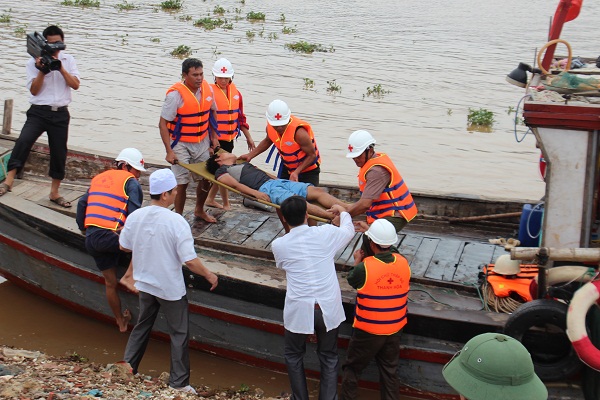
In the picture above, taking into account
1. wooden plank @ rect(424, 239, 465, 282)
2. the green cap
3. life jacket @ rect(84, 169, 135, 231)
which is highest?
the green cap

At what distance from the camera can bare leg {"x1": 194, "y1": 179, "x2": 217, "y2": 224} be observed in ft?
24.1

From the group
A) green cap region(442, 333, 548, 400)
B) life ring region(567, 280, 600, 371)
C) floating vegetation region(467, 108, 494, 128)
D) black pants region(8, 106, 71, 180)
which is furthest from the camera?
floating vegetation region(467, 108, 494, 128)

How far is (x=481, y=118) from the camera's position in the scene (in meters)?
15.4

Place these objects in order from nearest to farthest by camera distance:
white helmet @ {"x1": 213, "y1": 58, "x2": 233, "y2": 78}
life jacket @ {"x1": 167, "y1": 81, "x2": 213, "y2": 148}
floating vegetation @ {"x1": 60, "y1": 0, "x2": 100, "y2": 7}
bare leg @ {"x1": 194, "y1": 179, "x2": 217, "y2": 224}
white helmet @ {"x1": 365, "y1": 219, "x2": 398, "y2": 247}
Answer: white helmet @ {"x1": 365, "y1": 219, "x2": 398, "y2": 247}
life jacket @ {"x1": 167, "y1": 81, "x2": 213, "y2": 148}
bare leg @ {"x1": 194, "y1": 179, "x2": 217, "y2": 224}
white helmet @ {"x1": 213, "y1": 58, "x2": 233, "y2": 78}
floating vegetation @ {"x1": 60, "y1": 0, "x2": 100, "y2": 7}

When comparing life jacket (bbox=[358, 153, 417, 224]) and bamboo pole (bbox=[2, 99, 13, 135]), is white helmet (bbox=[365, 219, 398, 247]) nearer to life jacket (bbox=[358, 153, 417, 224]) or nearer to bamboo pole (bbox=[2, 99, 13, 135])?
life jacket (bbox=[358, 153, 417, 224])

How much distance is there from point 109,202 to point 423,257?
289cm

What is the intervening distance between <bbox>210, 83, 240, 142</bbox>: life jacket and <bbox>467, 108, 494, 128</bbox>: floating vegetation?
8630mm

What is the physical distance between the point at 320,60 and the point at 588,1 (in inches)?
699

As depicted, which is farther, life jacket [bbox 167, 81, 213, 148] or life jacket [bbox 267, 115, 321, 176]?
life jacket [bbox 167, 81, 213, 148]

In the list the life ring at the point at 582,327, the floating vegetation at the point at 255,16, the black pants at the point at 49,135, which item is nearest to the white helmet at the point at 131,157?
the black pants at the point at 49,135

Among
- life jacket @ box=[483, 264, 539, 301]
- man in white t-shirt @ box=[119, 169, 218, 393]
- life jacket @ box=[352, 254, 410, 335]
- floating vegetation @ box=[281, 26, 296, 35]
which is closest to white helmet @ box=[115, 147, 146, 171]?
man in white t-shirt @ box=[119, 169, 218, 393]

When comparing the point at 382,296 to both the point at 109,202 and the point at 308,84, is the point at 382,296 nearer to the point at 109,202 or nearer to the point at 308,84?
the point at 109,202

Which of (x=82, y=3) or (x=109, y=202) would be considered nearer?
(x=109, y=202)

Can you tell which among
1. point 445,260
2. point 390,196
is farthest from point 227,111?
point 445,260
